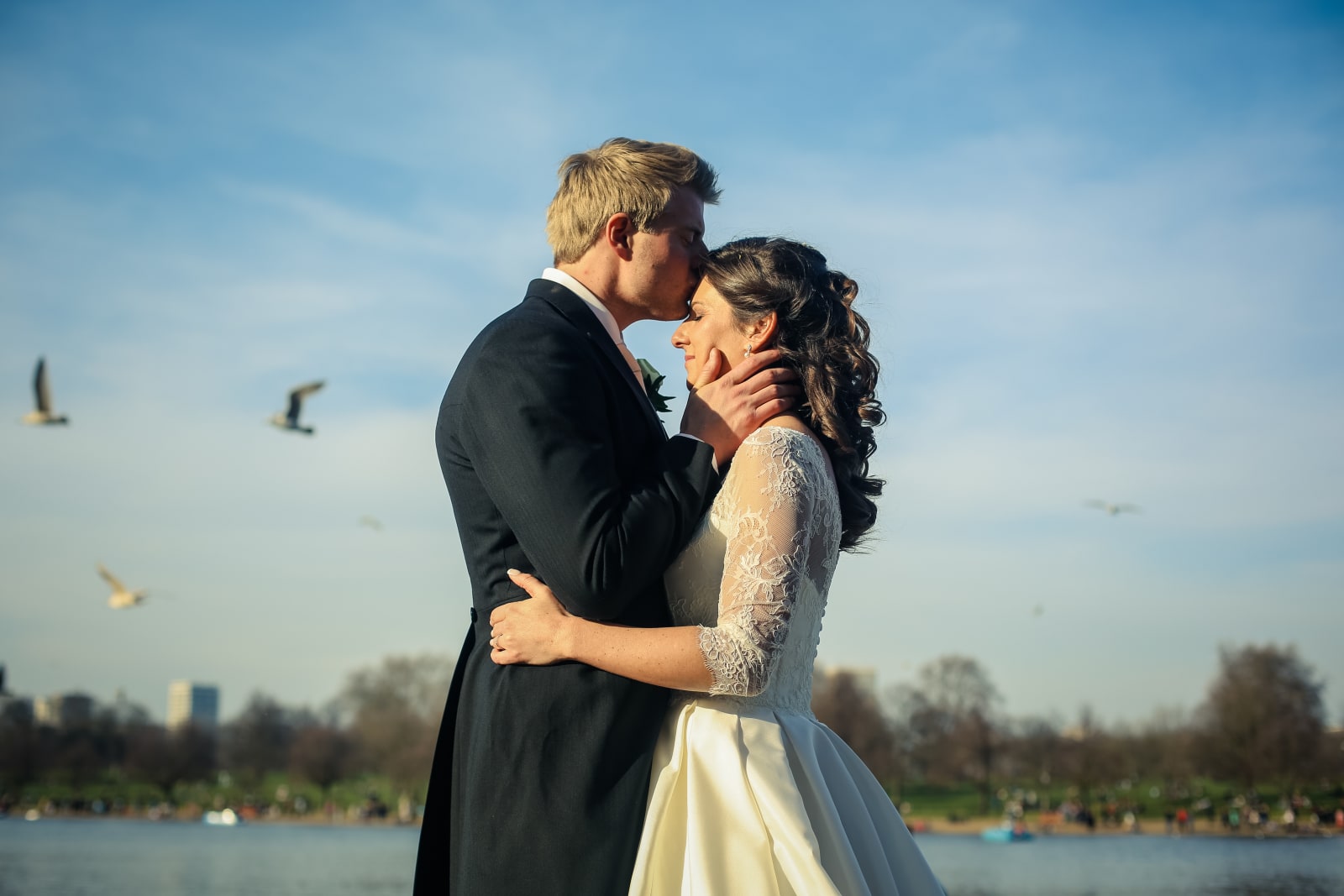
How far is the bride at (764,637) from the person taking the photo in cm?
339

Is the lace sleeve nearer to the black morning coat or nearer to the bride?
the bride

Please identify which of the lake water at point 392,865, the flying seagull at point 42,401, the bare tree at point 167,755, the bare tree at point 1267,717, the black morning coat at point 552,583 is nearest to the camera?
the black morning coat at point 552,583

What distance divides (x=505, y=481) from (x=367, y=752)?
10591 cm

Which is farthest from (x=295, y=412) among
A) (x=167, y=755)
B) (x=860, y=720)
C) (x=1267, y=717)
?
(x=167, y=755)

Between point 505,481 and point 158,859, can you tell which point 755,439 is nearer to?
point 505,481

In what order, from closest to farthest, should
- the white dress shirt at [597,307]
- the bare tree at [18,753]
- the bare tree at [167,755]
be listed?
the white dress shirt at [597,307] < the bare tree at [18,753] < the bare tree at [167,755]

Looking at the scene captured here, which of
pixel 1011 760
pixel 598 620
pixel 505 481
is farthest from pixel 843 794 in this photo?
pixel 1011 760

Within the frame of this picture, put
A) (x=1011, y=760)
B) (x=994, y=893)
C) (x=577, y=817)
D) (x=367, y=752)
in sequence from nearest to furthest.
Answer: (x=577, y=817), (x=994, y=893), (x=1011, y=760), (x=367, y=752)

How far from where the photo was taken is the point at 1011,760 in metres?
91.1

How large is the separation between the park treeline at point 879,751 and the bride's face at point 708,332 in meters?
72.7

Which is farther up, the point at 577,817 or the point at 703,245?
the point at 703,245

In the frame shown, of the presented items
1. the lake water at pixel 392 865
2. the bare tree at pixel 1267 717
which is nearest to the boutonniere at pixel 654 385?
the lake water at pixel 392 865

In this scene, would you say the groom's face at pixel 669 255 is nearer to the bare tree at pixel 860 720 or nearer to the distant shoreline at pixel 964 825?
the distant shoreline at pixel 964 825

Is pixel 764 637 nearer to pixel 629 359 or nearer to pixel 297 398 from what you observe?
pixel 629 359
